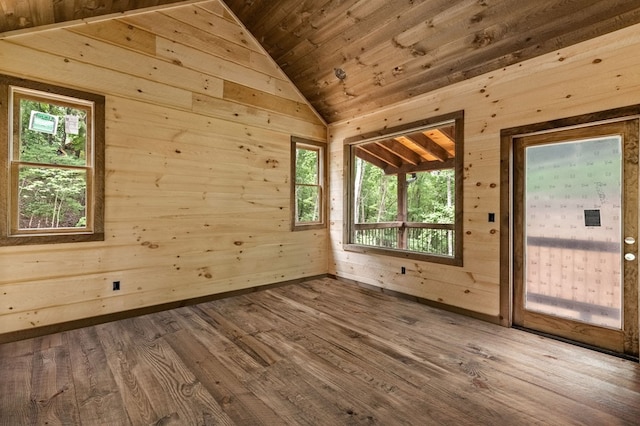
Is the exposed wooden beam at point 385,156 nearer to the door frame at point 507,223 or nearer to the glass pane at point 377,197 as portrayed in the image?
the glass pane at point 377,197

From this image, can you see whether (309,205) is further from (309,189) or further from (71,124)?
(71,124)

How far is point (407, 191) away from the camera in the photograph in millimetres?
7668

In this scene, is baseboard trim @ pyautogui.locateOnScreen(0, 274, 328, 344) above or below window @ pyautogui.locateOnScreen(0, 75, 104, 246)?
below

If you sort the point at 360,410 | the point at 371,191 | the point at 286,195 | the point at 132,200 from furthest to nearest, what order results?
1. the point at 371,191
2. the point at 286,195
3. the point at 132,200
4. the point at 360,410

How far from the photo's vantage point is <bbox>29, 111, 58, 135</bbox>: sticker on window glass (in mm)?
2809

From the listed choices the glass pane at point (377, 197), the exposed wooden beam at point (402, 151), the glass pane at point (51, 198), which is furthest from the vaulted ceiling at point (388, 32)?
the glass pane at point (377, 197)

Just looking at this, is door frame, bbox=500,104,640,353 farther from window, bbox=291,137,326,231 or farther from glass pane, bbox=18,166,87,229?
glass pane, bbox=18,166,87,229

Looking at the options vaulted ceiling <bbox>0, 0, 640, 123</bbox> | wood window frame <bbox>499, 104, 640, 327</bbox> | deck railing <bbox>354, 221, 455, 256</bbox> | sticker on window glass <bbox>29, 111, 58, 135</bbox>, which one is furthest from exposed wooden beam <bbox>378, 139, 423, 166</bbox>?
sticker on window glass <bbox>29, 111, 58, 135</bbox>

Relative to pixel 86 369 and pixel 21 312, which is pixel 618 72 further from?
pixel 21 312

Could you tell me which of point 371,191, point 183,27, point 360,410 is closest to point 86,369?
point 360,410

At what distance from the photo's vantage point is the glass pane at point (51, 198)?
286cm

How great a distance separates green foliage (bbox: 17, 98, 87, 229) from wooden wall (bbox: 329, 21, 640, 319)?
3699mm

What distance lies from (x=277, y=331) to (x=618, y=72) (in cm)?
376

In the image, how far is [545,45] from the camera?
2750 millimetres
